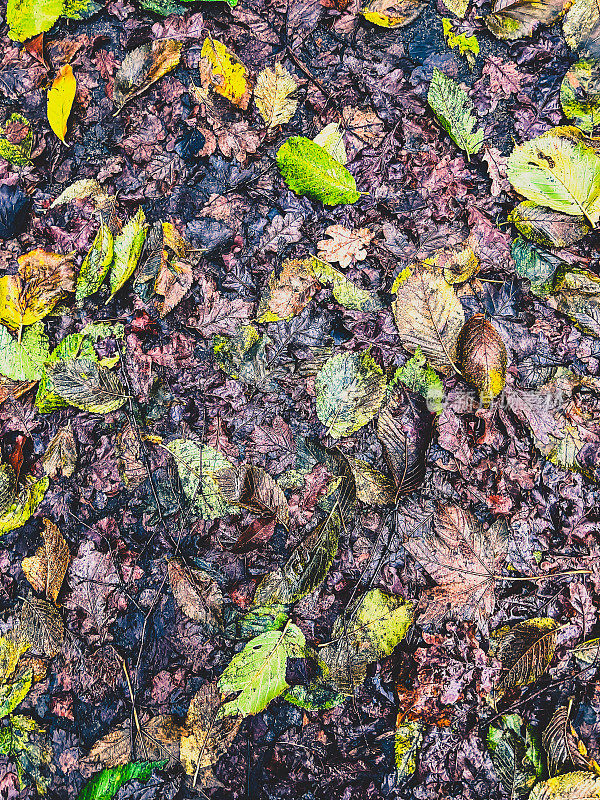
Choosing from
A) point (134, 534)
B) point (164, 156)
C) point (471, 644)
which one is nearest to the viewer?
point (471, 644)

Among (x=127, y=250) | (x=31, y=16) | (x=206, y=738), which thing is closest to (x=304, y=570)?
(x=206, y=738)

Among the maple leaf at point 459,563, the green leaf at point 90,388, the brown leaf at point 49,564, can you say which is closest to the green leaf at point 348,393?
the maple leaf at point 459,563

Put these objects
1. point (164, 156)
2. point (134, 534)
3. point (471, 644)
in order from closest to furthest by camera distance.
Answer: point (471, 644) < point (134, 534) < point (164, 156)

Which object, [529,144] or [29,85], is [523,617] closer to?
[529,144]

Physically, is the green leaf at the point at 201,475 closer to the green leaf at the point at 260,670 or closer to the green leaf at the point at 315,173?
the green leaf at the point at 260,670

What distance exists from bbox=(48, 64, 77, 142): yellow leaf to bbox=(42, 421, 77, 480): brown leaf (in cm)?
95

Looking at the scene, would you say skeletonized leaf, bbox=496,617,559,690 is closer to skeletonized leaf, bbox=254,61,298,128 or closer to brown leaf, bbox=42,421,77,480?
brown leaf, bbox=42,421,77,480

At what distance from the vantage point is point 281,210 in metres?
1.50

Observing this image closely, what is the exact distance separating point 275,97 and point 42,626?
1709 millimetres

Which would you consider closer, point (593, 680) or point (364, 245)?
point (593, 680)

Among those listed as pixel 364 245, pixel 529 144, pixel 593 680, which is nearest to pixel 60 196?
pixel 364 245

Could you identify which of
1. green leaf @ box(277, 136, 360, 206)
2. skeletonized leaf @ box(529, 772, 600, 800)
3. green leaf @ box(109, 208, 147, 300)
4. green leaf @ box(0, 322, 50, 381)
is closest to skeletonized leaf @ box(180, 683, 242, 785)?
skeletonized leaf @ box(529, 772, 600, 800)

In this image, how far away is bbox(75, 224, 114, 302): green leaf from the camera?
1517mm

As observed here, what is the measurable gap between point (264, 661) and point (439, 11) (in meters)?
1.98
